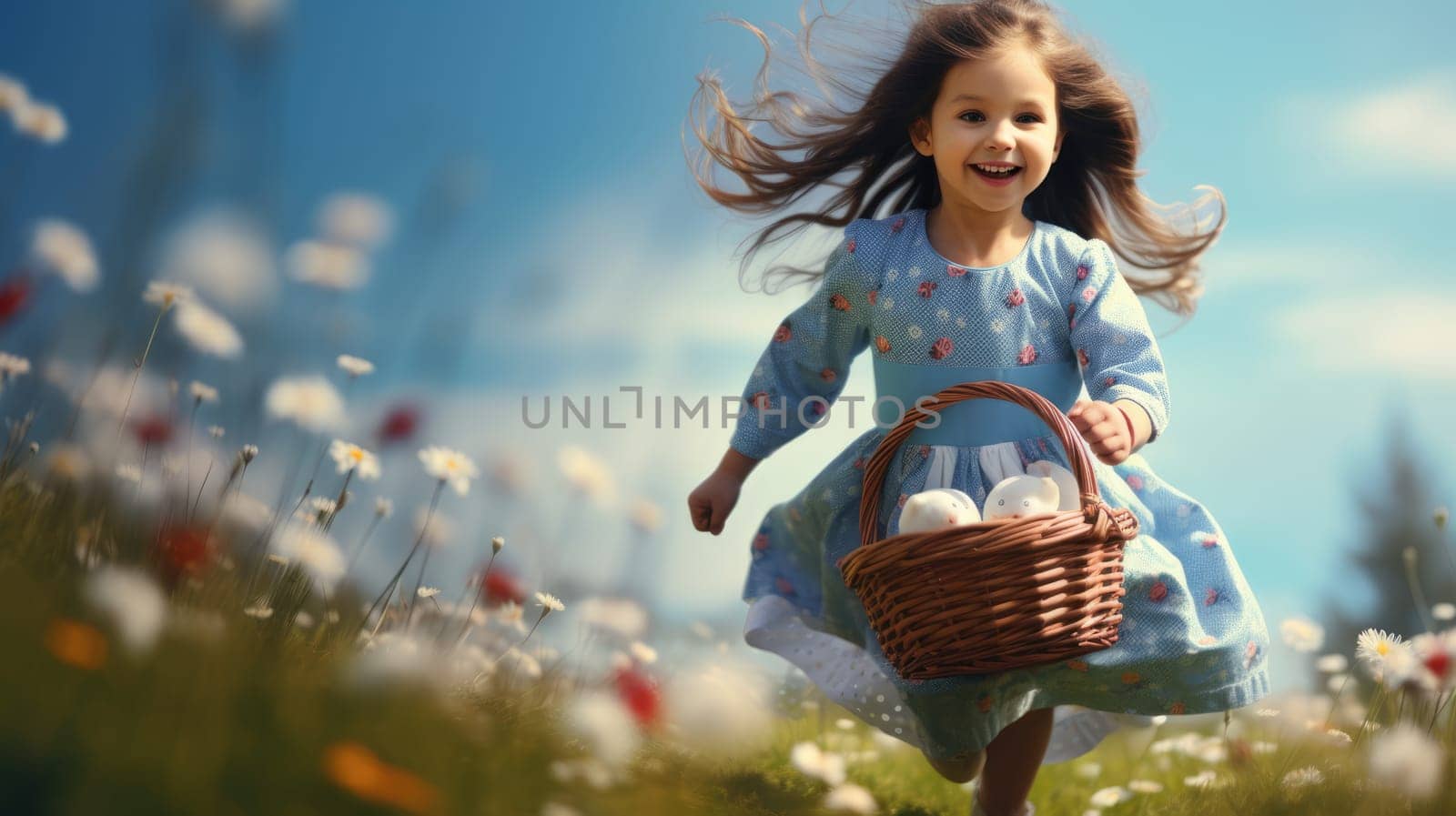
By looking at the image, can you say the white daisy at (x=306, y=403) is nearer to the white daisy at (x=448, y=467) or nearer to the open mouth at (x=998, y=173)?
the white daisy at (x=448, y=467)

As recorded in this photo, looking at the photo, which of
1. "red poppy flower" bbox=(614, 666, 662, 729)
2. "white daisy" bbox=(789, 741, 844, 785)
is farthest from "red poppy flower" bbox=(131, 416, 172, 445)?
"white daisy" bbox=(789, 741, 844, 785)

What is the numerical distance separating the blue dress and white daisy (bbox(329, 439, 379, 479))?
86 cm

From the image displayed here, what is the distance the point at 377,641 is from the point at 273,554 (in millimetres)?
259

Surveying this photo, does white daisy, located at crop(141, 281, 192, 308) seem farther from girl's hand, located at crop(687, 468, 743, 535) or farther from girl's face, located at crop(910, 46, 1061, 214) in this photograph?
girl's face, located at crop(910, 46, 1061, 214)

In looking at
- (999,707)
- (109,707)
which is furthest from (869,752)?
(109,707)

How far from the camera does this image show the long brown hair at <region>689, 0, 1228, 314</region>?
282 cm

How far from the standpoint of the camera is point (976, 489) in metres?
2.50

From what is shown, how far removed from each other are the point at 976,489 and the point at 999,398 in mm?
297

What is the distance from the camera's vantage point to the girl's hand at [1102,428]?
2.21 m

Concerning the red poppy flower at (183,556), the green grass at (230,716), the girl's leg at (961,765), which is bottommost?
the green grass at (230,716)

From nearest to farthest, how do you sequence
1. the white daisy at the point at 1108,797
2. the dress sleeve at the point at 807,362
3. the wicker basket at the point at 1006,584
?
1. the wicker basket at the point at 1006,584
2. the dress sleeve at the point at 807,362
3. the white daisy at the point at 1108,797

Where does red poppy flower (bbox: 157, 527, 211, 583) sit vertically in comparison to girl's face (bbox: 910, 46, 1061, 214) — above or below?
below

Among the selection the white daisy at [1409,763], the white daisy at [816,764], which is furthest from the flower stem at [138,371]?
the white daisy at [1409,763]

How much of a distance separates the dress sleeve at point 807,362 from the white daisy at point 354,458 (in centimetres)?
86
